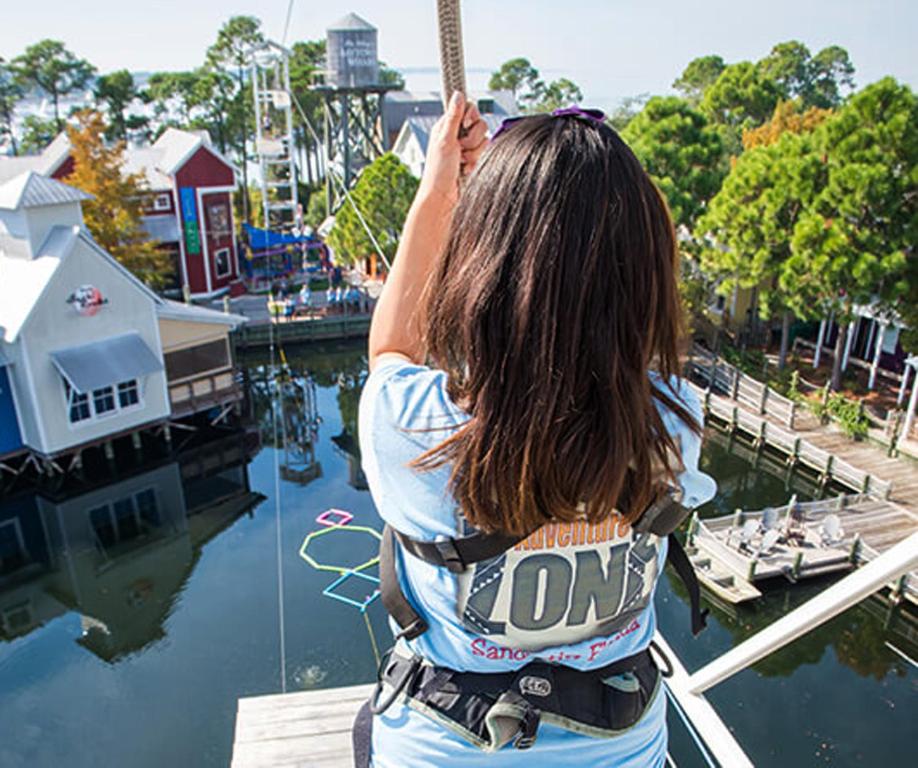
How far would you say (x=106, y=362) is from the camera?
1340cm

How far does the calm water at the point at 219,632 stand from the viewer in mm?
8141

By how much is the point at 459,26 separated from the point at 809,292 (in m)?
13.8

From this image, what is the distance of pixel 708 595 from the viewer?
10148mm

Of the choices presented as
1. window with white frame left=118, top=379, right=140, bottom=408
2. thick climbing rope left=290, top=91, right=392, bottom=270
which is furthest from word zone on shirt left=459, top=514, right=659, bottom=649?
window with white frame left=118, top=379, right=140, bottom=408

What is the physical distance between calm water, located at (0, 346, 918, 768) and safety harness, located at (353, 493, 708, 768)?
5.16 meters

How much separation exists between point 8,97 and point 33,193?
24758 millimetres

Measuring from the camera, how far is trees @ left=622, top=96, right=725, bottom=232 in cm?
1686

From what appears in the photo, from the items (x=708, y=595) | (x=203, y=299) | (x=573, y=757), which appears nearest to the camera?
(x=573, y=757)

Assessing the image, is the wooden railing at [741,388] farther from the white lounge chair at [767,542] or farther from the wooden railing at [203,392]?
the wooden railing at [203,392]

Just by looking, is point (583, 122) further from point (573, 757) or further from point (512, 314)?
point (573, 757)

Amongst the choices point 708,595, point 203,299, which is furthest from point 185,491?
point 203,299

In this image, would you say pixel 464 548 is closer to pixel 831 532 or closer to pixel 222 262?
pixel 831 532

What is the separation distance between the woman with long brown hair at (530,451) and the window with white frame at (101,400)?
44.5 feet

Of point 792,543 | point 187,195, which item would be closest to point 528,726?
point 792,543
